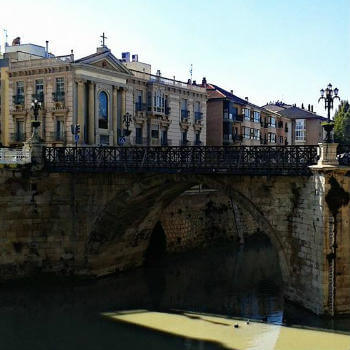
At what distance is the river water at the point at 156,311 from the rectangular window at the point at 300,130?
43.7 metres

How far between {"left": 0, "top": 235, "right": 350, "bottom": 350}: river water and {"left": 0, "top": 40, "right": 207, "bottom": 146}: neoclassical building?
36.8ft

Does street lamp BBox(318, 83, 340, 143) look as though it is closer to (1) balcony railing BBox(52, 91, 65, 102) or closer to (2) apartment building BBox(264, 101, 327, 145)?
(1) balcony railing BBox(52, 91, 65, 102)

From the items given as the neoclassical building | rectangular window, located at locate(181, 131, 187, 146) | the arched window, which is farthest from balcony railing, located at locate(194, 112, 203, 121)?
the arched window

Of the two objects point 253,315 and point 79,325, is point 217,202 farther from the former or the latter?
point 79,325

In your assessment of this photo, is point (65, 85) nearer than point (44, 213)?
No

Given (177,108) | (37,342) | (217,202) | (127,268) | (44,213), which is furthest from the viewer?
(177,108)

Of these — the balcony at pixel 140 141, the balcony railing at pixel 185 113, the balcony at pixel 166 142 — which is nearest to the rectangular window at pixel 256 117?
the balcony railing at pixel 185 113

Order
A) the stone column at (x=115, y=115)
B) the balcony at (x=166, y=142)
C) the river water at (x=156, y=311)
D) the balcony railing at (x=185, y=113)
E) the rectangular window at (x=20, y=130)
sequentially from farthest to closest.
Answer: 1. the balcony railing at (x=185, y=113)
2. the balcony at (x=166, y=142)
3. the stone column at (x=115, y=115)
4. the rectangular window at (x=20, y=130)
5. the river water at (x=156, y=311)

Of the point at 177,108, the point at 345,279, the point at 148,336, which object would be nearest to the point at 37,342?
the point at 148,336

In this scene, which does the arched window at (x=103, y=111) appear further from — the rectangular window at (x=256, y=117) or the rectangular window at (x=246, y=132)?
the rectangular window at (x=256, y=117)

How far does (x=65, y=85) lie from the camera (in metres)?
36.6

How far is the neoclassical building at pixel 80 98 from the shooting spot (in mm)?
36781

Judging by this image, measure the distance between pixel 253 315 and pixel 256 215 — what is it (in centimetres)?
447

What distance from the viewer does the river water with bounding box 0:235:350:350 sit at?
66.3 feet
